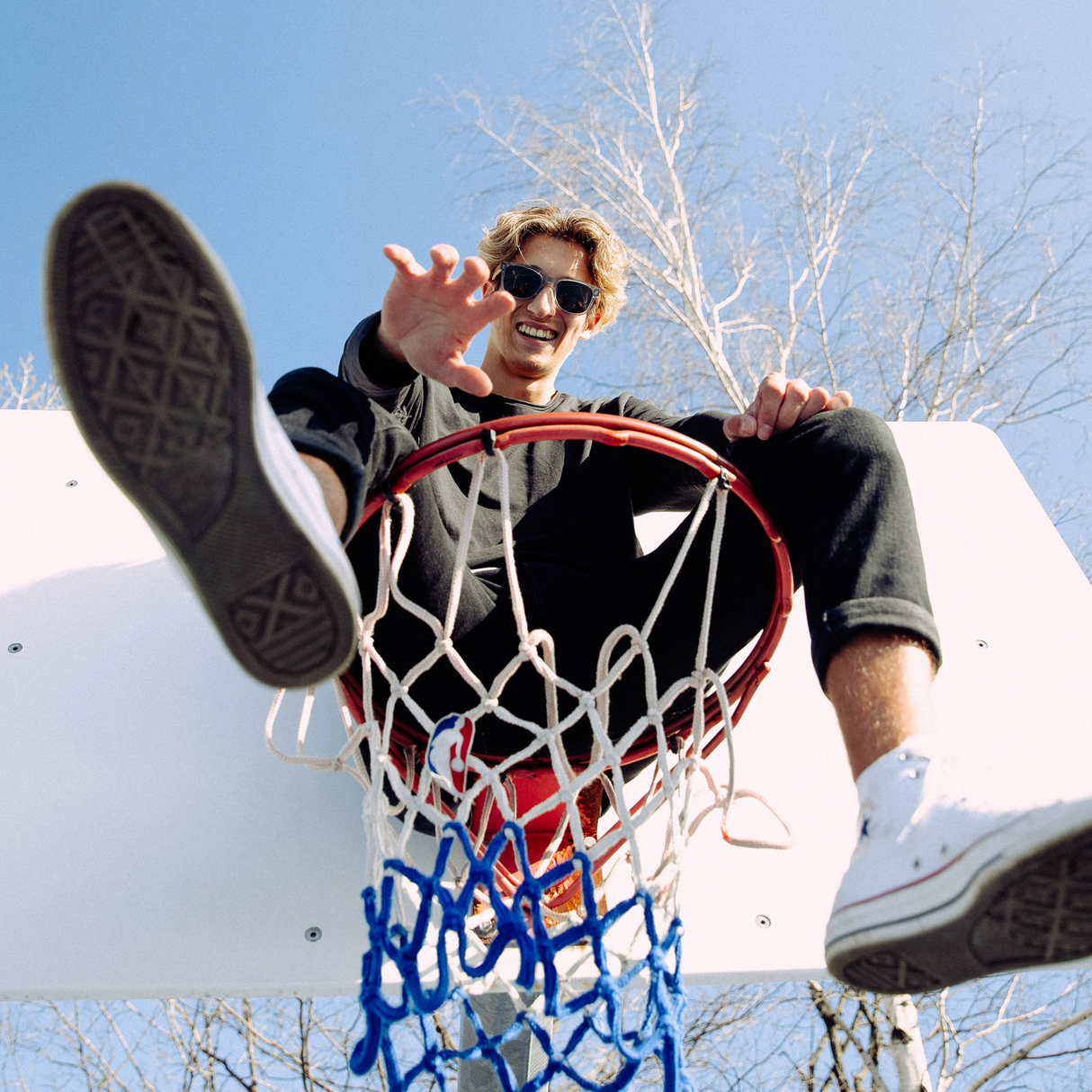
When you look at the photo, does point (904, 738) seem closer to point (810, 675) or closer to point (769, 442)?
point (769, 442)

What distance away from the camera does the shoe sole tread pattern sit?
46.0 inches

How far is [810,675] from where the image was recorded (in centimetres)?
241

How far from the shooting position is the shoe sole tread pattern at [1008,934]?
1.17 m

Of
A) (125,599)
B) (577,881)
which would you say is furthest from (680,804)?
(125,599)

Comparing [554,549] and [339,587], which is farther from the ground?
[554,549]

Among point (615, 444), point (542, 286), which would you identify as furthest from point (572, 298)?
point (615, 444)

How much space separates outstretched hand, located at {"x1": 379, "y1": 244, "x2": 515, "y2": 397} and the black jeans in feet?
0.37

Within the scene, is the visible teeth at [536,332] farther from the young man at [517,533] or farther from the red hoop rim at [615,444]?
the red hoop rim at [615,444]

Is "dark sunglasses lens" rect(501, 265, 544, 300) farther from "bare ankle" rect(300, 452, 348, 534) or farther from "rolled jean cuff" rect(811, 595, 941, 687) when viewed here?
"rolled jean cuff" rect(811, 595, 941, 687)

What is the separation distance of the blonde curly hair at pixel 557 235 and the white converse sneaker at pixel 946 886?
162 centimetres

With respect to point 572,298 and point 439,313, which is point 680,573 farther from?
point 572,298

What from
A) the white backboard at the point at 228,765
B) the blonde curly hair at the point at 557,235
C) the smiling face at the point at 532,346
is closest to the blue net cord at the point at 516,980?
the white backboard at the point at 228,765

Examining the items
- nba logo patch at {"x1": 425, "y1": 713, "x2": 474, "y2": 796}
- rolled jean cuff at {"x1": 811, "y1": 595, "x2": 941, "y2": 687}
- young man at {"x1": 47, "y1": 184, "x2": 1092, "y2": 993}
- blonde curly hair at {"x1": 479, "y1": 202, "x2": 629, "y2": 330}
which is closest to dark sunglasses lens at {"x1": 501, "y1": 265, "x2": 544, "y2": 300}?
blonde curly hair at {"x1": 479, "y1": 202, "x2": 629, "y2": 330}

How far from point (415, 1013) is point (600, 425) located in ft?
2.73
